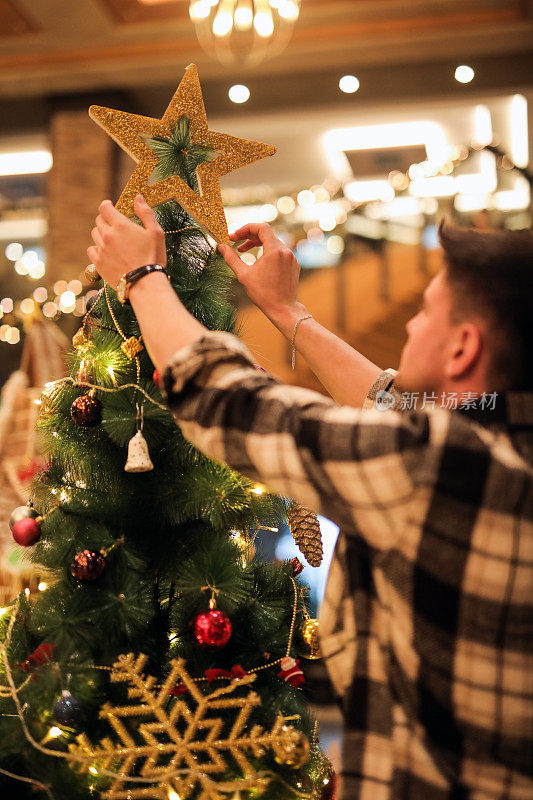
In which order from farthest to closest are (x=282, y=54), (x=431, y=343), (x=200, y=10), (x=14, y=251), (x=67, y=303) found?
1. (x=14, y=251)
2. (x=282, y=54)
3. (x=200, y=10)
4. (x=67, y=303)
5. (x=431, y=343)

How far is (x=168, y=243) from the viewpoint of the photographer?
1.12 m

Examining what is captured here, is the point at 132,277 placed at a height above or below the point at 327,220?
below

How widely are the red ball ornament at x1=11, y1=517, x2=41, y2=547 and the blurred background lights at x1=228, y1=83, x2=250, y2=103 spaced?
15.6 feet

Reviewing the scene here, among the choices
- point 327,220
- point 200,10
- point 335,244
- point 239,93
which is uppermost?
point 239,93

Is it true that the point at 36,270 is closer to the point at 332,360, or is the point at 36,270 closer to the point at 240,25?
the point at 240,25

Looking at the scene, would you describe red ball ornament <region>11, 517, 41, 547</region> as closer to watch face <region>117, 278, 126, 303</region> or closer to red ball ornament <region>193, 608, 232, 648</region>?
red ball ornament <region>193, 608, 232, 648</region>

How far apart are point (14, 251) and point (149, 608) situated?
5.65 m

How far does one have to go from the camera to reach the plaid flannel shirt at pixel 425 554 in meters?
0.63

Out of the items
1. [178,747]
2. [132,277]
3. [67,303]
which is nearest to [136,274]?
[132,277]

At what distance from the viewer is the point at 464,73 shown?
4.95 m

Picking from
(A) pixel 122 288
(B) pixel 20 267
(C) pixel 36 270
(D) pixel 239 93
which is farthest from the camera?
(B) pixel 20 267

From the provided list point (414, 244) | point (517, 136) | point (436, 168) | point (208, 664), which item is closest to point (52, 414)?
point (208, 664)

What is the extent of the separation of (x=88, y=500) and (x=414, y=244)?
476 centimetres

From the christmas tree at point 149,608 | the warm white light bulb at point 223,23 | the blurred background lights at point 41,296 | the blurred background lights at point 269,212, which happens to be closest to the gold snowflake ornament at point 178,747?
the christmas tree at point 149,608
